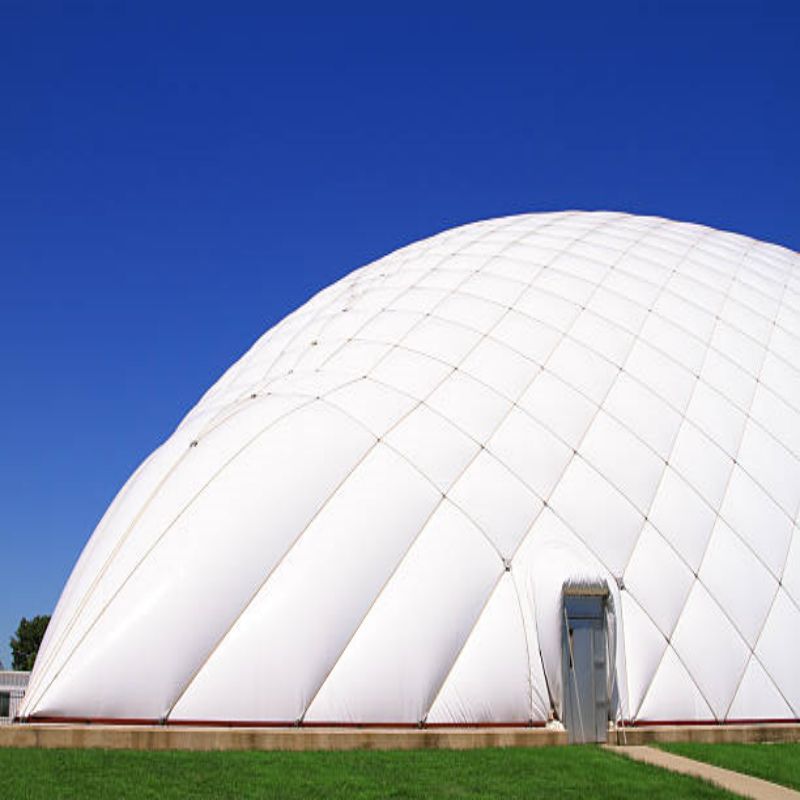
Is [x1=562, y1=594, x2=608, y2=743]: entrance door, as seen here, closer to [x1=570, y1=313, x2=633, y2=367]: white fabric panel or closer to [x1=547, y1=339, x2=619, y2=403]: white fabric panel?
[x1=547, y1=339, x2=619, y2=403]: white fabric panel

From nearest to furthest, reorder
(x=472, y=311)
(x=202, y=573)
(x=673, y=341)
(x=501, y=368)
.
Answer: (x=202, y=573) < (x=501, y=368) < (x=673, y=341) < (x=472, y=311)

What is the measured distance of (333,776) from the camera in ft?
32.4

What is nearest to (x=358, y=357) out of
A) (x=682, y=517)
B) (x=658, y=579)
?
(x=682, y=517)

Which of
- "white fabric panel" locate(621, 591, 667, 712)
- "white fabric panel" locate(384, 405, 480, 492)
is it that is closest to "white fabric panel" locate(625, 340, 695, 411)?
"white fabric panel" locate(384, 405, 480, 492)

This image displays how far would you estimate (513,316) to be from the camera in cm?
1967

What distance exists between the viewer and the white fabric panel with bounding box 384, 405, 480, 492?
1545 cm

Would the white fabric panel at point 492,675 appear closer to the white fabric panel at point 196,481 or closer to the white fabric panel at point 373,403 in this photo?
the white fabric panel at point 196,481

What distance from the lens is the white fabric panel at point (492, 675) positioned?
13141 millimetres

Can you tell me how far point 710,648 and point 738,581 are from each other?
161cm

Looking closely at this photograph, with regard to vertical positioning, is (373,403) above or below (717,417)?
below

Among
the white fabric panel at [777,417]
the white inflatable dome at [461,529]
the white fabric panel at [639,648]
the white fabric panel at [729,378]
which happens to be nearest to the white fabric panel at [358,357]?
the white inflatable dome at [461,529]

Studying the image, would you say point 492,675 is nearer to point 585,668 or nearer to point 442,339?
point 585,668

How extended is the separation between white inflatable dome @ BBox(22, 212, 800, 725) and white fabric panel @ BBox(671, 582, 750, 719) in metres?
0.04

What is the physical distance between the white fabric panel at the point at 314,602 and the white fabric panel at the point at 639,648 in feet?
12.5
